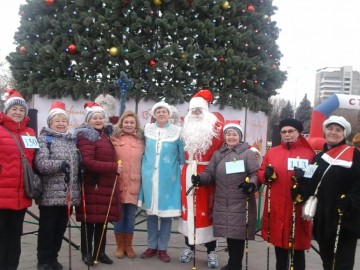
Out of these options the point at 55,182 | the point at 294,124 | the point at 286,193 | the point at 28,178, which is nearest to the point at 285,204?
the point at 286,193

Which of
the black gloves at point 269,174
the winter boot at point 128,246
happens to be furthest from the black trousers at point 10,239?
the black gloves at point 269,174

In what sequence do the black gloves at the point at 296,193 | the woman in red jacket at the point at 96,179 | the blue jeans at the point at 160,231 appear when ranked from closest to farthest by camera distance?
the black gloves at the point at 296,193 < the woman in red jacket at the point at 96,179 < the blue jeans at the point at 160,231

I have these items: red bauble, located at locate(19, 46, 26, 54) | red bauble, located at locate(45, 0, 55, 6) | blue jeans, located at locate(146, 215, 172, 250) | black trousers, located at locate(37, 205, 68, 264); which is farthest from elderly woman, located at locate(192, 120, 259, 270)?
red bauble, located at locate(19, 46, 26, 54)

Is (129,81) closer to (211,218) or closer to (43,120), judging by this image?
(43,120)

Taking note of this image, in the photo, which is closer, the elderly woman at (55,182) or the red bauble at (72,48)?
the elderly woman at (55,182)

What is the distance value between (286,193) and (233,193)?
2.07 feet

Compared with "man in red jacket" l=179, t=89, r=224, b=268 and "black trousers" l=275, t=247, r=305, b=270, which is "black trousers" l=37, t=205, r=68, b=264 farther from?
"black trousers" l=275, t=247, r=305, b=270

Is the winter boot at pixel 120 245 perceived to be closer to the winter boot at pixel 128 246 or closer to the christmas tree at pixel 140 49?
the winter boot at pixel 128 246

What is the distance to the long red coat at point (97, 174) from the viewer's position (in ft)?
15.6

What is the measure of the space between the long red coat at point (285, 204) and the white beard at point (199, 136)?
2.97 feet

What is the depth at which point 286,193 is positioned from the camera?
424 cm

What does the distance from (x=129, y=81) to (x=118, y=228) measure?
3766 mm

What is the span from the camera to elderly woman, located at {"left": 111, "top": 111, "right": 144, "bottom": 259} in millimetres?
5211

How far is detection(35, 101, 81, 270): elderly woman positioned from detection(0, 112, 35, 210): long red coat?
28 centimetres
